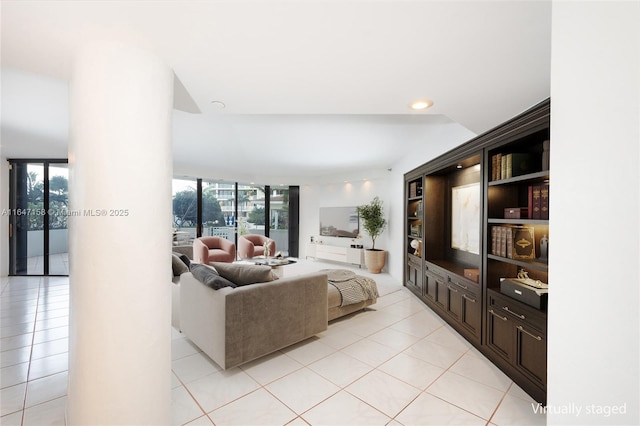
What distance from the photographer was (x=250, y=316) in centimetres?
251

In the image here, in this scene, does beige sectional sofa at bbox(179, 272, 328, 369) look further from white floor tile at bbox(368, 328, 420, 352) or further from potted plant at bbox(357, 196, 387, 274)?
potted plant at bbox(357, 196, 387, 274)

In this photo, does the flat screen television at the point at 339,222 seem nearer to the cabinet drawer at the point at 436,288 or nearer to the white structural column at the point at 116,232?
the cabinet drawer at the point at 436,288

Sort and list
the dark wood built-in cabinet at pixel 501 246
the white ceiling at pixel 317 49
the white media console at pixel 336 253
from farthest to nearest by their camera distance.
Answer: the white media console at pixel 336 253 < the dark wood built-in cabinet at pixel 501 246 < the white ceiling at pixel 317 49

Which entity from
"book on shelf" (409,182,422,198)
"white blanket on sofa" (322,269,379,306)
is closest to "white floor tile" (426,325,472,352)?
"white blanket on sofa" (322,269,379,306)

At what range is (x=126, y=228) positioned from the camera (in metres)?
1.45

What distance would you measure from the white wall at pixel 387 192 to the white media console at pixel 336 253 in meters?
0.28

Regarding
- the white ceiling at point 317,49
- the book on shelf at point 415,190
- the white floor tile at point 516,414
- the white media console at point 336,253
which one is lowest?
the white floor tile at point 516,414

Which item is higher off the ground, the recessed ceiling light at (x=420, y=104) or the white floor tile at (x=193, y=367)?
the recessed ceiling light at (x=420, y=104)

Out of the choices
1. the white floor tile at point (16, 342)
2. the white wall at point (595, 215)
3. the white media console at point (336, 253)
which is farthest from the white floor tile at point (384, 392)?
the white media console at point (336, 253)

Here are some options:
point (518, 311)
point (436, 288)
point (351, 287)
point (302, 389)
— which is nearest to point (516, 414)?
point (518, 311)

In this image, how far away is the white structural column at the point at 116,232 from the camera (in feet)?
4.68

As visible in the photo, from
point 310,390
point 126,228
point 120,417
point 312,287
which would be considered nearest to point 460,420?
point 310,390

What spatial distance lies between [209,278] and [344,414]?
1.57 meters

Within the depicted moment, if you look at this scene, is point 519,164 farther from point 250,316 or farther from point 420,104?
point 250,316
